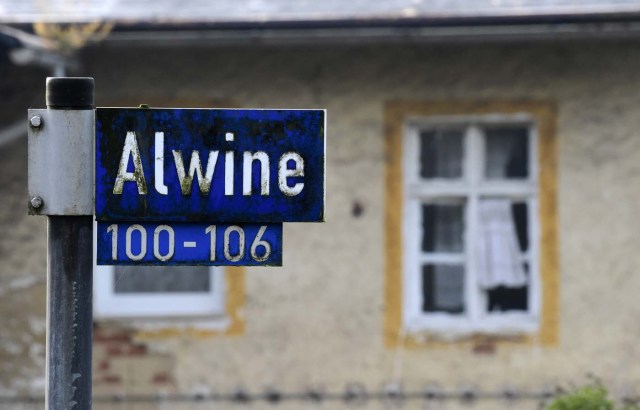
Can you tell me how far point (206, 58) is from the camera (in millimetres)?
6977

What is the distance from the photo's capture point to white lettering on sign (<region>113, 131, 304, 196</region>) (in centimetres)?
264

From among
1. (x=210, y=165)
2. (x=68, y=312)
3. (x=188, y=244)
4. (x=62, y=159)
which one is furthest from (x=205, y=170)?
(x=68, y=312)

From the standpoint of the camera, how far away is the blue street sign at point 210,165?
104 inches

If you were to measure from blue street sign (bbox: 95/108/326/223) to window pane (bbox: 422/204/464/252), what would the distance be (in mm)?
4395

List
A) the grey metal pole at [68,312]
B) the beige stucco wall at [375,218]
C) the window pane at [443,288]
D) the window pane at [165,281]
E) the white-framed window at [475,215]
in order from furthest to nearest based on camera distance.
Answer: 1. the window pane at [165,281]
2. the window pane at [443,288]
3. the white-framed window at [475,215]
4. the beige stucco wall at [375,218]
5. the grey metal pole at [68,312]

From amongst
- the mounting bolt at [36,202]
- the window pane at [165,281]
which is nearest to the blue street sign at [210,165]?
the mounting bolt at [36,202]

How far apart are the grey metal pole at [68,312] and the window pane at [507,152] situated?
466 centimetres

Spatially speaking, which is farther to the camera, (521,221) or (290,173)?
(521,221)

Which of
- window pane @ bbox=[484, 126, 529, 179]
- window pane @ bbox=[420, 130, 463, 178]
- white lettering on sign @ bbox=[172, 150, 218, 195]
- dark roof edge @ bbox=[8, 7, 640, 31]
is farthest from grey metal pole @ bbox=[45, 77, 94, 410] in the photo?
window pane @ bbox=[484, 126, 529, 179]

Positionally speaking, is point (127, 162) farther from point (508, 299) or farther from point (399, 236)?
point (508, 299)

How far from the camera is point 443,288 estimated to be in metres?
7.07

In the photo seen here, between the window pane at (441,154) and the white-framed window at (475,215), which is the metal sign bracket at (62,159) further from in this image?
the window pane at (441,154)

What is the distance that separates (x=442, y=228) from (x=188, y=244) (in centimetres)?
449

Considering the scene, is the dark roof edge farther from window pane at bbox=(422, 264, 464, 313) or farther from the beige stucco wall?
window pane at bbox=(422, 264, 464, 313)
